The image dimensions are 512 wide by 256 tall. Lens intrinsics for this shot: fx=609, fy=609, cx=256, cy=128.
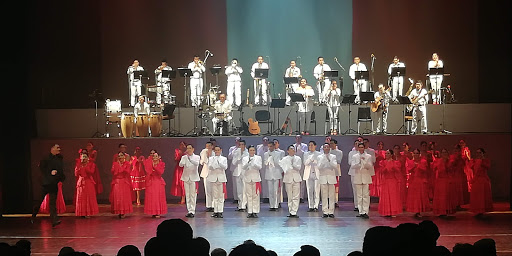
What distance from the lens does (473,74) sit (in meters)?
21.6

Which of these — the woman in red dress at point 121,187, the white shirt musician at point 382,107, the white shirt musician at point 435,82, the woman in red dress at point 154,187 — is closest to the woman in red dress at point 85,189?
the woman in red dress at point 121,187

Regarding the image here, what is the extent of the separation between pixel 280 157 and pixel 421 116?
539 cm

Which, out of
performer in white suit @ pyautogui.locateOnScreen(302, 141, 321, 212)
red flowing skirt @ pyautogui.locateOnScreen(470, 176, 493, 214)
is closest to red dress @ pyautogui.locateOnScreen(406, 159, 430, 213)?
red flowing skirt @ pyautogui.locateOnScreen(470, 176, 493, 214)

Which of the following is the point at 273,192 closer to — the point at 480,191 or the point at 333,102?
the point at 333,102

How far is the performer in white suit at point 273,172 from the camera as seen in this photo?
15.2m

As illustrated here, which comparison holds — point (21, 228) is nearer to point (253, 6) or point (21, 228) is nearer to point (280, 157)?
point (280, 157)

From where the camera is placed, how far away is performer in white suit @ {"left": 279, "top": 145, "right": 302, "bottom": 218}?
14.5m

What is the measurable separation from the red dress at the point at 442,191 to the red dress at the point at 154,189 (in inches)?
253

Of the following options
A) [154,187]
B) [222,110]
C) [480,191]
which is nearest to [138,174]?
[154,187]

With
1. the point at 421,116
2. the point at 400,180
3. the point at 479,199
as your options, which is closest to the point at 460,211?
the point at 479,199

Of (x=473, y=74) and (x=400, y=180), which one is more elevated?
(x=473, y=74)

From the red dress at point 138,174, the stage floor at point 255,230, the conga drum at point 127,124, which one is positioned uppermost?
the conga drum at point 127,124

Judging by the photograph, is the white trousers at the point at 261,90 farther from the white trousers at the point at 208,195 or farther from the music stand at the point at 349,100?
the white trousers at the point at 208,195

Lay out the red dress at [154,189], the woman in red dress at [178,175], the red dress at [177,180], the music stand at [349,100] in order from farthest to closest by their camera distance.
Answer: the music stand at [349,100]
the red dress at [177,180]
the woman in red dress at [178,175]
the red dress at [154,189]
